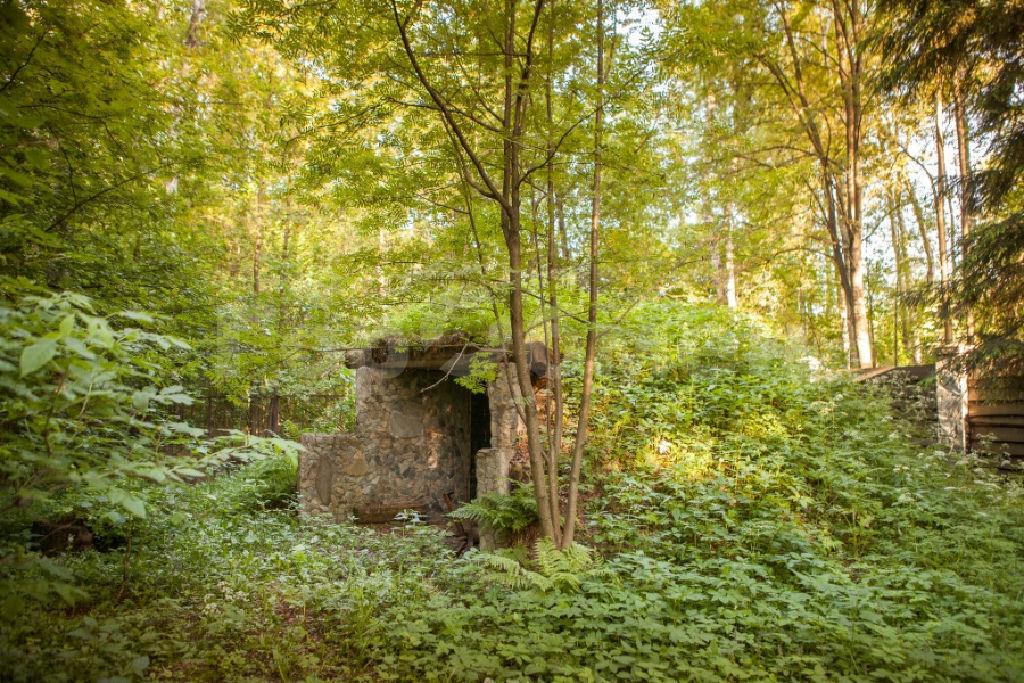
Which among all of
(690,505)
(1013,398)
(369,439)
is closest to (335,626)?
(690,505)

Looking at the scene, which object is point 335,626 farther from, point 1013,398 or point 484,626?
point 1013,398

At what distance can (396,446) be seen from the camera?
A: 25.3 feet

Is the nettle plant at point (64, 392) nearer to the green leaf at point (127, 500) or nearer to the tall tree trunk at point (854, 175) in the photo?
the green leaf at point (127, 500)

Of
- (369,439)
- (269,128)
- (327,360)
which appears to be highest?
(269,128)

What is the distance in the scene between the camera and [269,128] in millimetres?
4223

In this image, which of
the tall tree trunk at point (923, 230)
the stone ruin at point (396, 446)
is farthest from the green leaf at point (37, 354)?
the tall tree trunk at point (923, 230)

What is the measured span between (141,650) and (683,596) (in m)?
3.06

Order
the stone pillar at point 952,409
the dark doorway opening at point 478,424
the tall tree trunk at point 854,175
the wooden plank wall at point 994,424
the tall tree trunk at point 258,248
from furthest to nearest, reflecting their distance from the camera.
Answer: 1. the tall tree trunk at point 258,248
2. the dark doorway opening at point 478,424
3. the tall tree trunk at point 854,175
4. the stone pillar at point 952,409
5. the wooden plank wall at point 994,424

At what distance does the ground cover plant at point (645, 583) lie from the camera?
2.82 meters

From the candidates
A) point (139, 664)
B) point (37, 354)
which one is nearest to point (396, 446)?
point (139, 664)

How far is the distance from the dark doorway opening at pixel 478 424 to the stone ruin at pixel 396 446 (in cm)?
10

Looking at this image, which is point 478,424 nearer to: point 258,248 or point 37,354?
point 37,354

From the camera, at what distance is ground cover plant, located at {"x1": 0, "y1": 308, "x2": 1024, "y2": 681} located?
282 centimetres

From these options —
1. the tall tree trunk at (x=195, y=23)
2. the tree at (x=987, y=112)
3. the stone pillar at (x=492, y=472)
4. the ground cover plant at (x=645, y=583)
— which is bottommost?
the ground cover plant at (x=645, y=583)
